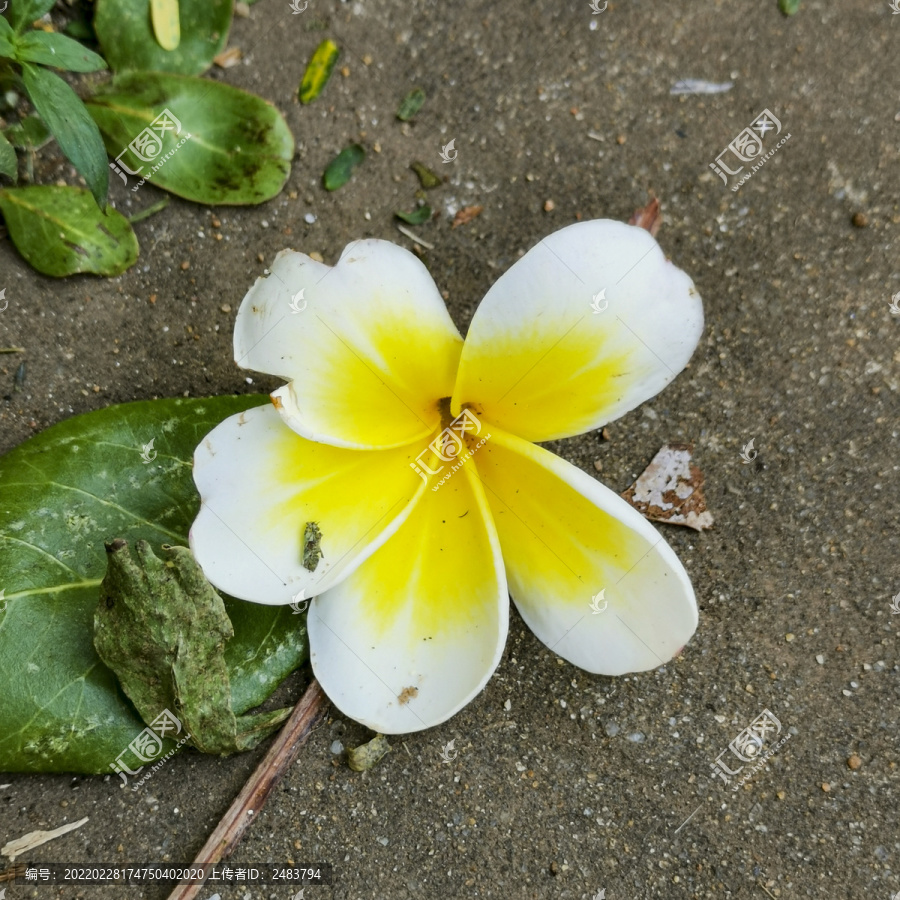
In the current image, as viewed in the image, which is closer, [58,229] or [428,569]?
[428,569]

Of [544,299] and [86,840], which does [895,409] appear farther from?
[86,840]

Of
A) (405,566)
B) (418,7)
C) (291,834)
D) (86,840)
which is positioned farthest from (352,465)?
(418,7)

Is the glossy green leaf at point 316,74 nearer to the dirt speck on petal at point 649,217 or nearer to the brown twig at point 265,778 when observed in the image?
the dirt speck on petal at point 649,217

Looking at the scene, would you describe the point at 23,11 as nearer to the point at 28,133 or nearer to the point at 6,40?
the point at 6,40

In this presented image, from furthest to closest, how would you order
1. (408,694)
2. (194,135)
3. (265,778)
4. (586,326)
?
(194,135) → (265,778) → (408,694) → (586,326)

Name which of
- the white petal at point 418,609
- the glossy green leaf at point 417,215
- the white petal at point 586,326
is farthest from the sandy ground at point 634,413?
the white petal at point 586,326

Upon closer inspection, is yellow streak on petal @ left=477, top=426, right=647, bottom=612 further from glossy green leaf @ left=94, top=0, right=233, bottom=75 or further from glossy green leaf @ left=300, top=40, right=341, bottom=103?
glossy green leaf @ left=94, top=0, right=233, bottom=75

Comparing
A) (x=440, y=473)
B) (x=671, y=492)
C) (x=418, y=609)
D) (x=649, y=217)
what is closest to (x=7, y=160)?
(x=440, y=473)
